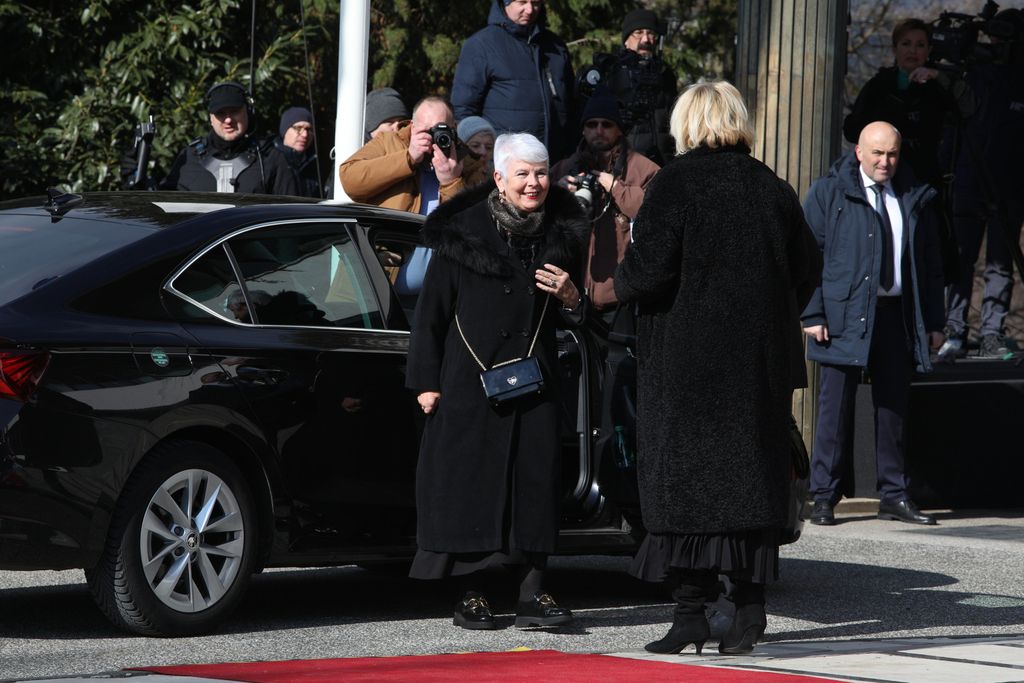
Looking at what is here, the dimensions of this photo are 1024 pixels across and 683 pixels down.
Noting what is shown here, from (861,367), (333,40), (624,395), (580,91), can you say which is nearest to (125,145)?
(333,40)

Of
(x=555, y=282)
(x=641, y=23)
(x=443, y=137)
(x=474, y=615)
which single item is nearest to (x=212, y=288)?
(x=555, y=282)

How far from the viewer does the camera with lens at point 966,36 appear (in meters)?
12.1

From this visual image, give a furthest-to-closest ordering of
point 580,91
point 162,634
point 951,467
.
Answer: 1. point 951,467
2. point 580,91
3. point 162,634

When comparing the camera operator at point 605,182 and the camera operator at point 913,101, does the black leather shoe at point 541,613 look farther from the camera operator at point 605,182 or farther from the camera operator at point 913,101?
the camera operator at point 913,101

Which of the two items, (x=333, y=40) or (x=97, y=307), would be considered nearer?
(x=97, y=307)

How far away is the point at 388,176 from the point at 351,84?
1.77 meters

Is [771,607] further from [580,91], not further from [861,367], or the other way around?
[580,91]

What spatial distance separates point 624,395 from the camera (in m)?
7.77

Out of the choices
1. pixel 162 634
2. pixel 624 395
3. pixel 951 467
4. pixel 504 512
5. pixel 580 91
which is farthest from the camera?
pixel 951 467

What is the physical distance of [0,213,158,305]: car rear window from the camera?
671 centimetres

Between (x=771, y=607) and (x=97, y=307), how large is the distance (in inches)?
126

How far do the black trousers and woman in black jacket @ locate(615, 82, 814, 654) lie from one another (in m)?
4.45

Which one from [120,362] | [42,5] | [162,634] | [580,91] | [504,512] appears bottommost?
[162,634]

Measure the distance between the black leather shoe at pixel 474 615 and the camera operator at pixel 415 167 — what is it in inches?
95.0
